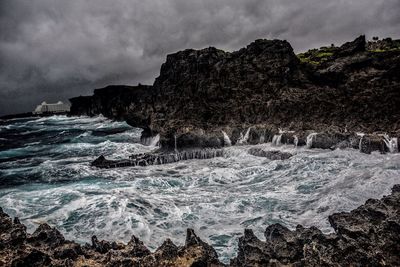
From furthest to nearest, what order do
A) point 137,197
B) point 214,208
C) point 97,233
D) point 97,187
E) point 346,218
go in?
point 97,187, point 137,197, point 214,208, point 97,233, point 346,218

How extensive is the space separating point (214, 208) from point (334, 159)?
9449mm

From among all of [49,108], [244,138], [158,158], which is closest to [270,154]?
[244,138]

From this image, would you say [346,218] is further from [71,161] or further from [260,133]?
[71,161]

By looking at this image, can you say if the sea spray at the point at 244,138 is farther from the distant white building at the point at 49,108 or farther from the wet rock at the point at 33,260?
the distant white building at the point at 49,108

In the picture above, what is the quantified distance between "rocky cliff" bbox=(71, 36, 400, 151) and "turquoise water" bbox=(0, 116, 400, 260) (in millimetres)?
4457

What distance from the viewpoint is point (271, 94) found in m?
30.3

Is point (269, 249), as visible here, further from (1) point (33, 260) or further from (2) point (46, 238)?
(2) point (46, 238)

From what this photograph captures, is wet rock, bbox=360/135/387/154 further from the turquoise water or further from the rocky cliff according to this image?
the rocky cliff

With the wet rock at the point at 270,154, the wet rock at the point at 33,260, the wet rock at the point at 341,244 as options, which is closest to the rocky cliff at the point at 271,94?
the wet rock at the point at 270,154

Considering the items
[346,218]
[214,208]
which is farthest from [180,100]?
[346,218]

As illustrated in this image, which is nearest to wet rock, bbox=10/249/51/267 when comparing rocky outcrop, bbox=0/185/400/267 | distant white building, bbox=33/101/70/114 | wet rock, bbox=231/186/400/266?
rocky outcrop, bbox=0/185/400/267

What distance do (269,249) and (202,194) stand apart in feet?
28.4

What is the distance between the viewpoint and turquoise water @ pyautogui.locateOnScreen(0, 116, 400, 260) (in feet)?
38.7

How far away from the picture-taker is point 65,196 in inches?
652
